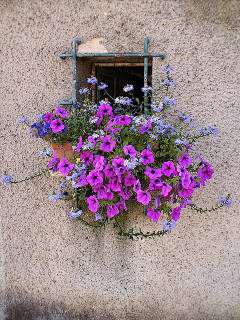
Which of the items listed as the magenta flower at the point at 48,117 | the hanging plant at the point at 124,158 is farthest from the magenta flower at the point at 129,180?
the magenta flower at the point at 48,117

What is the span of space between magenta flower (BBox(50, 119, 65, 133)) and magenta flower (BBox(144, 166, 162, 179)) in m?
0.59

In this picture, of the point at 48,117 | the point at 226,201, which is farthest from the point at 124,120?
the point at 226,201

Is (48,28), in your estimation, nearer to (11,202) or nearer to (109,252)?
(11,202)

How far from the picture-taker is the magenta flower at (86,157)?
193 centimetres

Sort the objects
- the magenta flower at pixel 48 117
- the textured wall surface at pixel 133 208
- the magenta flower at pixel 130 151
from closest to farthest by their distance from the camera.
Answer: the magenta flower at pixel 130 151 → the magenta flower at pixel 48 117 → the textured wall surface at pixel 133 208

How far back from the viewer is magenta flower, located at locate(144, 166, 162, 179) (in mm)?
1845

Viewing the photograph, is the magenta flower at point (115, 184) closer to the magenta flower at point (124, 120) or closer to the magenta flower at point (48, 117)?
the magenta flower at point (124, 120)

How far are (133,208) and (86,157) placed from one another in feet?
2.08

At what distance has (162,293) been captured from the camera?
236 centimetres

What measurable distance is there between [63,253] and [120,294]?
20.9 inches

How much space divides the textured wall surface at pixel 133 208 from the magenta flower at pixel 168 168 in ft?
1.67

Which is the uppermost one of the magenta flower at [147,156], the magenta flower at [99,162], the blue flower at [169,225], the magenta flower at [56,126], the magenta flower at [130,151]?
the magenta flower at [56,126]

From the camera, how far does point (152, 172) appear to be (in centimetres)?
187

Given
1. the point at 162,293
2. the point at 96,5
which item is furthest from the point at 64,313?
the point at 96,5
